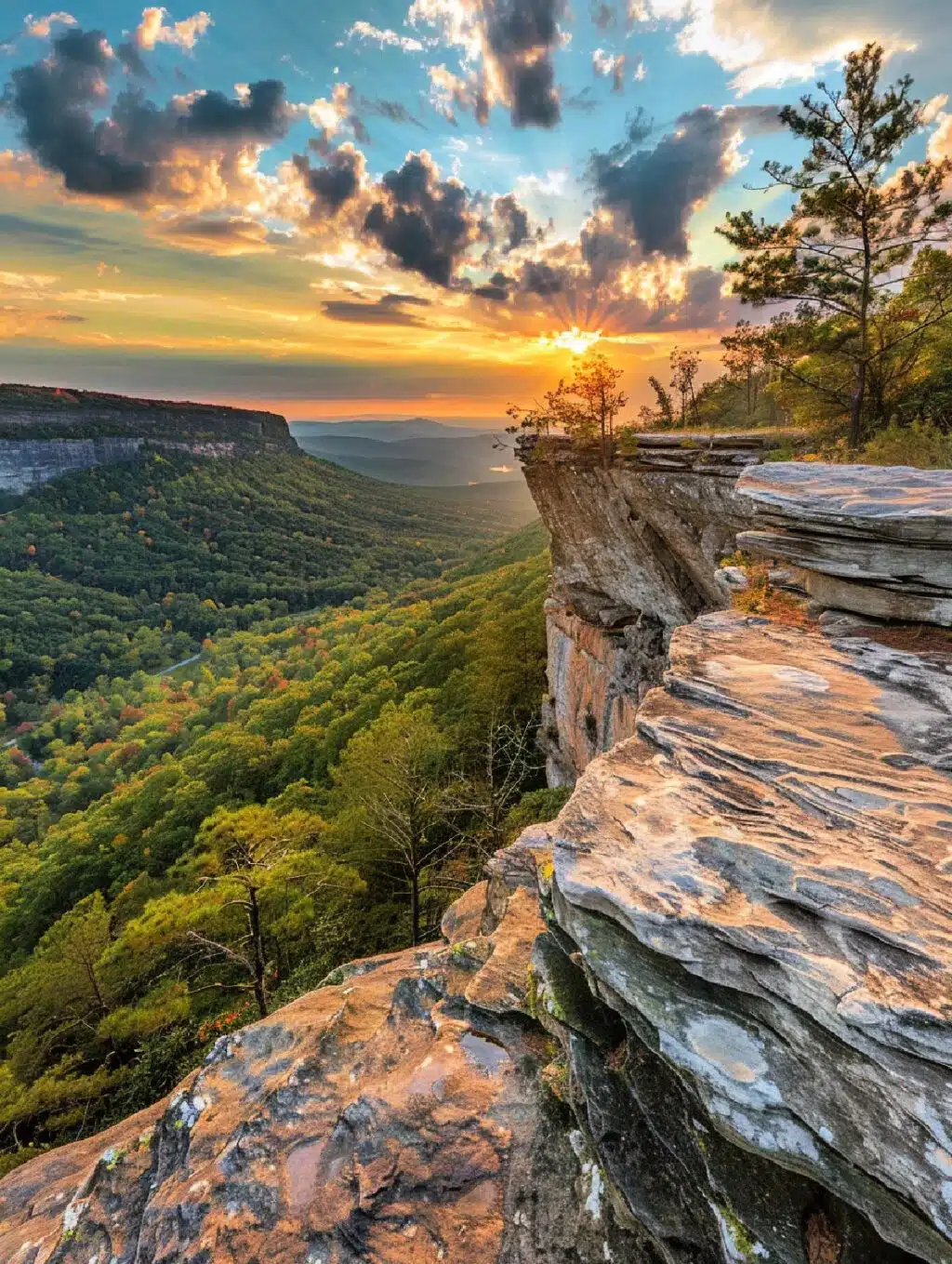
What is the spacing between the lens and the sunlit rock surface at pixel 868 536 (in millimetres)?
7848

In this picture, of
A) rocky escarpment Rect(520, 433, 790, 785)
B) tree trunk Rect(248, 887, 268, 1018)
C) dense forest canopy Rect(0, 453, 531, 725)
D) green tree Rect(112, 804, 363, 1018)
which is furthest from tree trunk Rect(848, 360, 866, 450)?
dense forest canopy Rect(0, 453, 531, 725)

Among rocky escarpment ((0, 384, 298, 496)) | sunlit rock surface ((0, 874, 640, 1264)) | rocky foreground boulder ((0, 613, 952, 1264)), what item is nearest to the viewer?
rocky foreground boulder ((0, 613, 952, 1264))

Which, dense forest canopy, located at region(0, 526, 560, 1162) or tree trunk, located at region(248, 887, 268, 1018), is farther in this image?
dense forest canopy, located at region(0, 526, 560, 1162)

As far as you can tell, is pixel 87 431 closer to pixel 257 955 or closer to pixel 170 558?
pixel 170 558

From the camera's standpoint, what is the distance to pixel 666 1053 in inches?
158

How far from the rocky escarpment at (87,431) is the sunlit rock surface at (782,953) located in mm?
211073

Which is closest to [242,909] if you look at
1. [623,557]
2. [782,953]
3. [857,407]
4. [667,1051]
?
[623,557]

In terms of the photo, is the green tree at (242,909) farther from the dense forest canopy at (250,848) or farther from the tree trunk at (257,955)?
the tree trunk at (257,955)

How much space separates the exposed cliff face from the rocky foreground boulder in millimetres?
23

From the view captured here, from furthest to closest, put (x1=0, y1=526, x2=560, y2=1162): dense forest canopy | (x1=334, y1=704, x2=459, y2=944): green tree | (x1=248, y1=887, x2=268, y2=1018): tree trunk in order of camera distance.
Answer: (x1=334, y1=704, x2=459, y2=944): green tree, (x1=0, y1=526, x2=560, y2=1162): dense forest canopy, (x1=248, y1=887, x2=268, y2=1018): tree trunk

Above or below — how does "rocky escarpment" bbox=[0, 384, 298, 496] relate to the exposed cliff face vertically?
above

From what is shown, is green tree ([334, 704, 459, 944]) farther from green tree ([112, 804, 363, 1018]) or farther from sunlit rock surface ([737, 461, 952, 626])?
sunlit rock surface ([737, 461, 952, 626])

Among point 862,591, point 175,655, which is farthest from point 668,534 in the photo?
point 175,655

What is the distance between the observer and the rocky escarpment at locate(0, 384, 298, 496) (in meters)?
160
